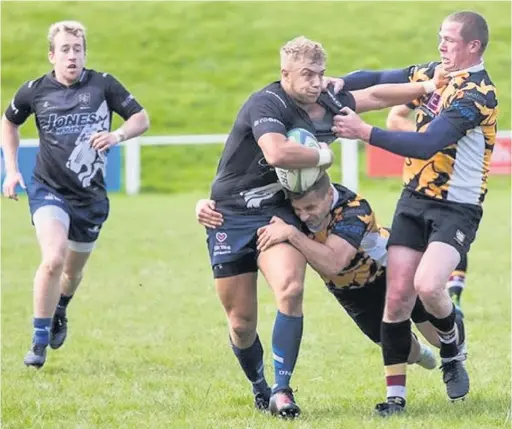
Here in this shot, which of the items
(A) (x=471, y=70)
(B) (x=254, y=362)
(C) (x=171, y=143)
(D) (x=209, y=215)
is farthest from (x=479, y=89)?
(C) (x=171, y=143)

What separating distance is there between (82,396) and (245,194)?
159 centimetres

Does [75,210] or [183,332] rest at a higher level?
[75,210]

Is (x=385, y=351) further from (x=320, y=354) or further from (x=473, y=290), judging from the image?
(x=473, y=290)

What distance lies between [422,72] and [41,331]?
9.85 feet

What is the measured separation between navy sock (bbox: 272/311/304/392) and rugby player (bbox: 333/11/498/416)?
1.76 feet

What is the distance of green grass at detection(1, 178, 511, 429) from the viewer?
255 inches

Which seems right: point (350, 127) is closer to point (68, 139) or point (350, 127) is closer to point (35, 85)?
point (68, 139)

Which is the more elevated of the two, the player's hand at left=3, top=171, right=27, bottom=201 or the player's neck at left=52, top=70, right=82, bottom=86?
the player's neck at left=52, top=70, right=82, bottom=86

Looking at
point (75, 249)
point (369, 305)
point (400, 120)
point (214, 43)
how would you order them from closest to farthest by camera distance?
point (369, 305), point (400, 120), point (75, 249), point (214, 43)

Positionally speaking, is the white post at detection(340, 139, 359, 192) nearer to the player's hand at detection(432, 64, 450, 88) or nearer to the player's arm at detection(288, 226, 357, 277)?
the player's hand at detection(432, 64, 450, 88)

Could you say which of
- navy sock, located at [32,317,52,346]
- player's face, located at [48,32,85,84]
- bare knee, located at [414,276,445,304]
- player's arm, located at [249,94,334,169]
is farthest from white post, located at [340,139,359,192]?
player's arm, located at [249,94,334,169]

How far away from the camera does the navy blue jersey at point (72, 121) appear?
8547mm

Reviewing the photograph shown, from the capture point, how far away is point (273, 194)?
653 centimetres


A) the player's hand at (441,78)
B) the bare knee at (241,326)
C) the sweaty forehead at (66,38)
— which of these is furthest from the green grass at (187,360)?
the sweaty forehead at (66,38)
